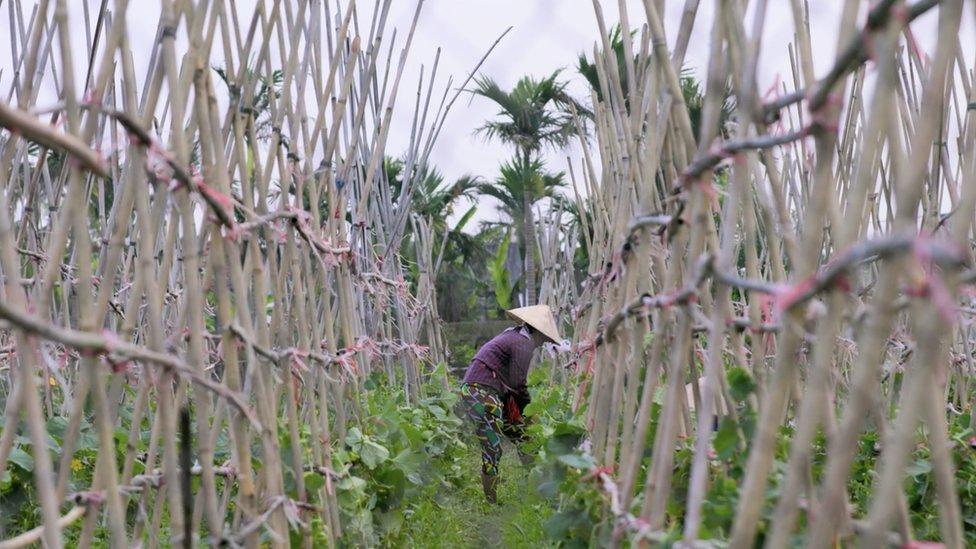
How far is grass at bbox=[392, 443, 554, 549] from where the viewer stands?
3.01m

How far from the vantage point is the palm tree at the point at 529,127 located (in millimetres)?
12711

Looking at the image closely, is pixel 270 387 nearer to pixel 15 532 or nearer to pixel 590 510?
pixel 590 510

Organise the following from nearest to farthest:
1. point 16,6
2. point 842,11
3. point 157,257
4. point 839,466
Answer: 1. point 839,466
2. point 842,11
3. point 16,6
4. point 157,257

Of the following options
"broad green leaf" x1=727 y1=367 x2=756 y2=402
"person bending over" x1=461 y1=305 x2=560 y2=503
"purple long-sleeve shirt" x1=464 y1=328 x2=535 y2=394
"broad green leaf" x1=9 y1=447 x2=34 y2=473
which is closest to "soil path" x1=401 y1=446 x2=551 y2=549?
"person bending over" x1=461 y1=305 x2=560 y2=503

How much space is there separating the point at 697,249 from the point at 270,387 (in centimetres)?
87

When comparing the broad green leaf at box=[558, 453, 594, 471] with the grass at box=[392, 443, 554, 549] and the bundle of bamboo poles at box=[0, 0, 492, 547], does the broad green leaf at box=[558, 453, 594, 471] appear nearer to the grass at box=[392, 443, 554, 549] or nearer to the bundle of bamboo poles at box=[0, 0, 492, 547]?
the bundle of bamboo poles at box=[0, 0, 492, 547]

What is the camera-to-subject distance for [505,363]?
4.16 meters

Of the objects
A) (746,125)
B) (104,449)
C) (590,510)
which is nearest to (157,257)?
(590,510)

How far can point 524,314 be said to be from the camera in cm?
416

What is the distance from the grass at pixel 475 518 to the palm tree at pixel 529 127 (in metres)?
7.80

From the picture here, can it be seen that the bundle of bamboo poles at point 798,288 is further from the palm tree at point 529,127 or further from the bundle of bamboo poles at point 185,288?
the palm tree at point 529,127

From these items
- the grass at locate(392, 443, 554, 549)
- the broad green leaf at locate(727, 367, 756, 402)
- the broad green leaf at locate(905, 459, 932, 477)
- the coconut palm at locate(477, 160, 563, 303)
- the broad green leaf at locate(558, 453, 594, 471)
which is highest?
the coconut palm at locate(477, 160, 563, 303)

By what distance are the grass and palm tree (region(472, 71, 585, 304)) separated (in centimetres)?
780

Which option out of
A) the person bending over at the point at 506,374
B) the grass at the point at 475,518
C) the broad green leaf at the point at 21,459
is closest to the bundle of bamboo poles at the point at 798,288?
the grass at the point at 475,518
